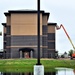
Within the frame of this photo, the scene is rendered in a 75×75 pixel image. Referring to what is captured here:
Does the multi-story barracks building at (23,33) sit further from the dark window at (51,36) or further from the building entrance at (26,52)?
the dark window at (51,36)

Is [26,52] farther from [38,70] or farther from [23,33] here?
[38,70]

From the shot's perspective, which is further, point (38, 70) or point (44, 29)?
point (44, 29)

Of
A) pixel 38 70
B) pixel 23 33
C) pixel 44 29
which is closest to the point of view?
pixel 38 70

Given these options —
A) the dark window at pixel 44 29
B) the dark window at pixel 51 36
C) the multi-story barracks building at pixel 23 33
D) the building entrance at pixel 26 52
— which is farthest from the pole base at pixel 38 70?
the dark window at pixel 51 36

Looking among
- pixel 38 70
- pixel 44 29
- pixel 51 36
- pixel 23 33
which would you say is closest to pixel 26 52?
pixel 23 33

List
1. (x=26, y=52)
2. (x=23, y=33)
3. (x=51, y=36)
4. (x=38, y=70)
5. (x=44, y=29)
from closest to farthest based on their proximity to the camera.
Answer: (x=38, y=70), (x=23, y=33), (x=26, y=52), (x=44, y=29), (x=51, y=36)

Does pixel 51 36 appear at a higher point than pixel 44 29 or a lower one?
lower

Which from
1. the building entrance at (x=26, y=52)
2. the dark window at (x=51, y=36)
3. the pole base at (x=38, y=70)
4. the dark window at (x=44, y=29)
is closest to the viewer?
the pole base at (x=38, y=70)

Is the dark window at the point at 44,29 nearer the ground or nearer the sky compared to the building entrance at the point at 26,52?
nearer the sky

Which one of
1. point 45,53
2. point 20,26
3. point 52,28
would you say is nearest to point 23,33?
point 20,26

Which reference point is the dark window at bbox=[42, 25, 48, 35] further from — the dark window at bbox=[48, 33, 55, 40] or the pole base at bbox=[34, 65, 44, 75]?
the pole base at bbox=[34, 65, 44, 75]

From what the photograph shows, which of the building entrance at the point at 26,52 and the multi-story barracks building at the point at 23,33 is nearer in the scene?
the multi-story barracks building at the point at 23,33

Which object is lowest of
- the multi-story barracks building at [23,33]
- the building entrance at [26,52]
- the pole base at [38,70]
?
the pole base at [38,70]

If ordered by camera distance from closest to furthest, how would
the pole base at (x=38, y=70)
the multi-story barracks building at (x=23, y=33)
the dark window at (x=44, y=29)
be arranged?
1. the pole base at (x=38, y=70)
2. the multi-story barracks building at (x=23, y=33)
3. the dark window at (x=44, y=29)
